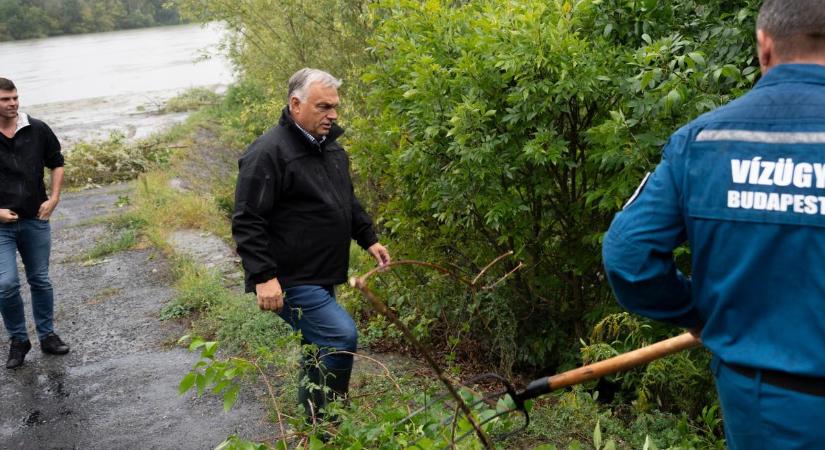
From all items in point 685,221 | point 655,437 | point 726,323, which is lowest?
point 655,437

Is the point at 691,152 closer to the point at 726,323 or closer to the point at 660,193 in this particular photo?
the point at 660,193

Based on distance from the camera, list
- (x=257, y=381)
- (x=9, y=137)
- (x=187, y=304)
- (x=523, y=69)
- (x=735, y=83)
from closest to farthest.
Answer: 1. (x=735, y=83)
2. (x=523, y=69)
3. (x=257, y=381)
4. (x=9, y=137)
5. (x=187, y=304)

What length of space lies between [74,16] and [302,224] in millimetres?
66109

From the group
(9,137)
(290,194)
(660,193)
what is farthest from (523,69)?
(9,137)

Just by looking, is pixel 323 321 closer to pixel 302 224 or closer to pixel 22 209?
pixel 302 224

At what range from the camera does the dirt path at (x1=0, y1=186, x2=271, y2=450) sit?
15.9 feet

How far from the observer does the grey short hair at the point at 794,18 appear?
1968 mm

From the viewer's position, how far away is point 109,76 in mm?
39312

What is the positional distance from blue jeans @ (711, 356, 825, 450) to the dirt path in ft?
10.2

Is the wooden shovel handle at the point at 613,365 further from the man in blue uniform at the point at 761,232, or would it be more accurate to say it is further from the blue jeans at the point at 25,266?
the blue jeans at the point at 25,266

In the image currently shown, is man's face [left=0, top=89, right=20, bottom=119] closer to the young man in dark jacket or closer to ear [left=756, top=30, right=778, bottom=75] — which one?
the young man in dark jacket

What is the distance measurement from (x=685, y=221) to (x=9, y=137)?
519 cm

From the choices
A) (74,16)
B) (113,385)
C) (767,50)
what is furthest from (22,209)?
(74,16)

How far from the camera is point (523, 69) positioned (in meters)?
4.50
